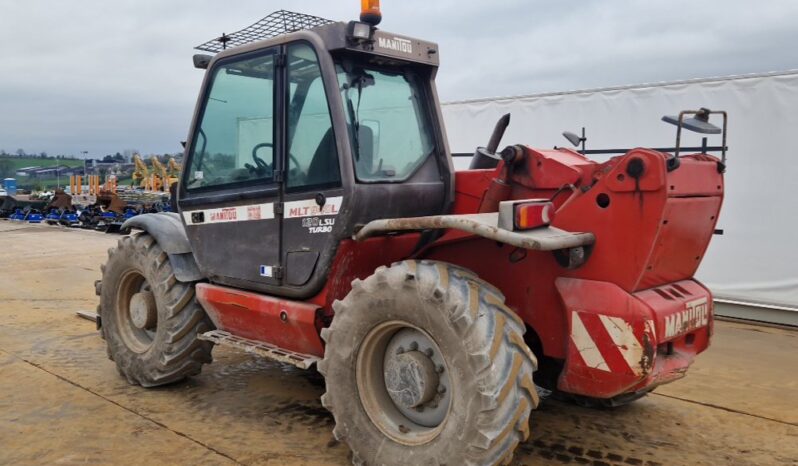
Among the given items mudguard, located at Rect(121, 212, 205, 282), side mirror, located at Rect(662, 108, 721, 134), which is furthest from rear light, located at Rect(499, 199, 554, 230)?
mudguard, located at Rect(121, 212, 205, 282)

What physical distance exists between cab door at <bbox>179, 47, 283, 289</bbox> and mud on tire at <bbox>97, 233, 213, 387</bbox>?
1.06 ft

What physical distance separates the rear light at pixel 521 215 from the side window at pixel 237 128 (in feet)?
5.49

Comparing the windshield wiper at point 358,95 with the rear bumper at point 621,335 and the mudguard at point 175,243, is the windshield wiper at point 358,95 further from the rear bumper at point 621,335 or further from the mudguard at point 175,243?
the mudguard at point 175,243

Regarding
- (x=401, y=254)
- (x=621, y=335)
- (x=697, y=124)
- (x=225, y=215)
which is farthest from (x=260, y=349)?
(x=697, y=124)

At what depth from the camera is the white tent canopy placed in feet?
24.8

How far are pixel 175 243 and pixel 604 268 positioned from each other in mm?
3047

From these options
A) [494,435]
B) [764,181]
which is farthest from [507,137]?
[494,435]

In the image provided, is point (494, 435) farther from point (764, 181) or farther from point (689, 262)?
point (764, 181)

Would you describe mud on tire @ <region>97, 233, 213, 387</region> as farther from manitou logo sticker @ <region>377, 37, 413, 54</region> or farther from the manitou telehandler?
manitou logo sticker @ <region>377, 37, 413, 54</region>

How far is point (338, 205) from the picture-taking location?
372 cm

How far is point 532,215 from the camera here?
3.11 meters

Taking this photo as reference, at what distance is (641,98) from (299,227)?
19.5 ft

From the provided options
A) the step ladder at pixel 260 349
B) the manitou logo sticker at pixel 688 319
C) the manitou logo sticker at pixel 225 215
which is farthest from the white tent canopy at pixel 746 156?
the step ladder at pixel 260 349

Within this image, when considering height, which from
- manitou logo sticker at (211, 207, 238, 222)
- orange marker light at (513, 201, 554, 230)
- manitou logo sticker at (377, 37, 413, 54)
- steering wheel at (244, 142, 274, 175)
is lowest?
manitou logo sticker at (211, 207, 238, 222)
